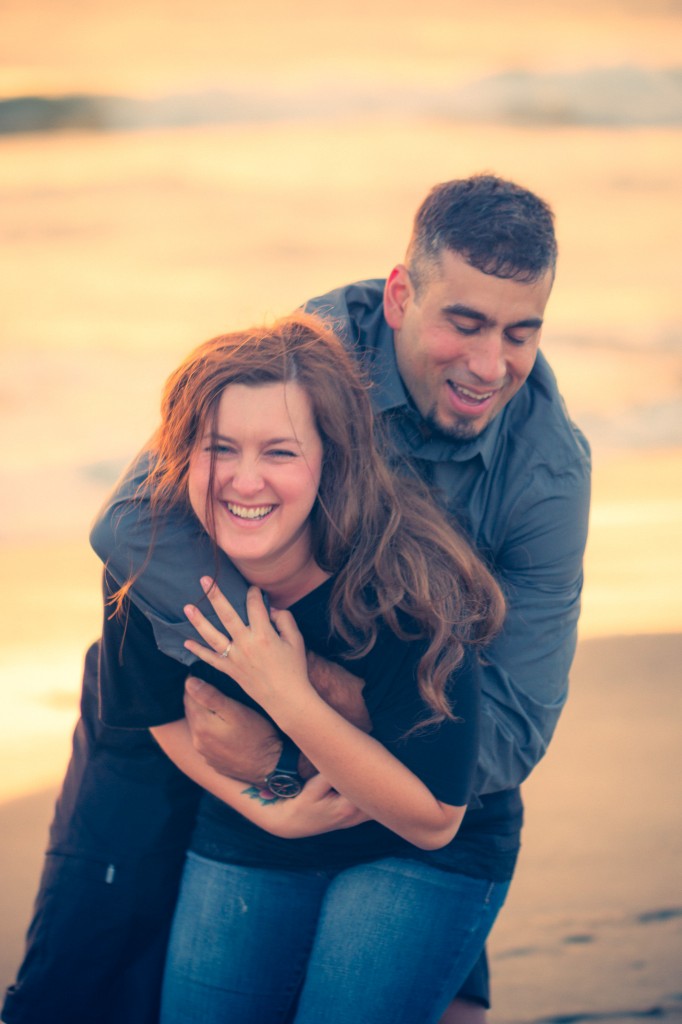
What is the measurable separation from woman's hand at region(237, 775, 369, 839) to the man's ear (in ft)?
4.37

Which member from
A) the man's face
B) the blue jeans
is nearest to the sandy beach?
the blue jeans

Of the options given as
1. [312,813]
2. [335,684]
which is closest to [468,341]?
[335,684]

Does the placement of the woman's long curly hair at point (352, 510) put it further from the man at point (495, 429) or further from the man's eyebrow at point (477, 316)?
the man's eyebrow at point (477, 316)

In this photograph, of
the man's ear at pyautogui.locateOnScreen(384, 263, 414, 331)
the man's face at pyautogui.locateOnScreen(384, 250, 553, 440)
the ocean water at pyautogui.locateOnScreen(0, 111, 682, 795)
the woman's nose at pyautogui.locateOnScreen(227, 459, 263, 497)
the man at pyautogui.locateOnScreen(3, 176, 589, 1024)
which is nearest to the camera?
the woman's nose at pyautogui.locateOnScreen(227, 459, 263, 497)

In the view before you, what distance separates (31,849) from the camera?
448 centimetres

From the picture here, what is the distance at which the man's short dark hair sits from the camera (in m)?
3.27

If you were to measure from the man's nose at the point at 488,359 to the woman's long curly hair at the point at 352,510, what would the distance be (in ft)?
1.71

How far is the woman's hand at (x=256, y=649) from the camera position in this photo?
8.95 ft

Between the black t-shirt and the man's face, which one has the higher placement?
the man's face

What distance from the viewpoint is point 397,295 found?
3566mm

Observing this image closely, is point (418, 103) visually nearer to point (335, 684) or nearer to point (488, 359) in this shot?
point (488, 359)

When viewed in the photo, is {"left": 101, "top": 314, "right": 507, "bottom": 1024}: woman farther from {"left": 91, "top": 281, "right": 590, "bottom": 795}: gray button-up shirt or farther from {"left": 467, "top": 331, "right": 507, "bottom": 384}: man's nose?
{"left": 467, "top": 331, "right": 507, "bottom": 384}: man's nose

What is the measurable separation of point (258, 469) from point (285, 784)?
0.74 m

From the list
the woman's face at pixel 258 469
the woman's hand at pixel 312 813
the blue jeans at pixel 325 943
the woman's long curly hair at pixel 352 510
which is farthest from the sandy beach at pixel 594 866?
the woman's face at pixel 258 469
